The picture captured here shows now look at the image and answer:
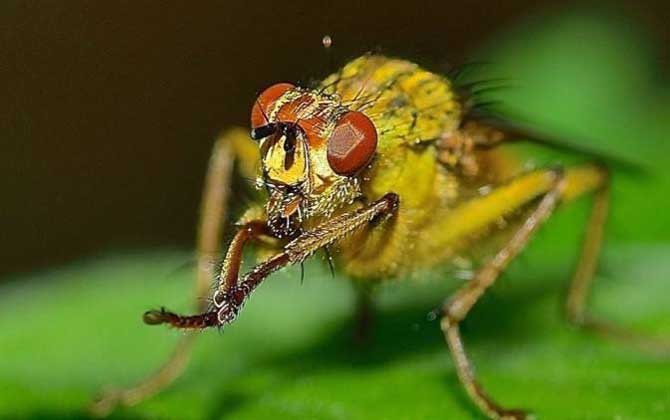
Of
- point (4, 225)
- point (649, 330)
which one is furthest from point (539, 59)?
point (4, 225)

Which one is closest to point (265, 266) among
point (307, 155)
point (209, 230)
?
Answer: point (307, 155)

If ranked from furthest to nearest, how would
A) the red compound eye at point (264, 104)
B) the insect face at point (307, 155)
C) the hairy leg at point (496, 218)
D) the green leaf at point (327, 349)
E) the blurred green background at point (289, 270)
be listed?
the blurred green background at point (289, 270) < the green leaf at point (327, 349) < the hairy leg at point (496, 218) < the red compound eye at point (264, 104) < the insect face at point (307, 155)

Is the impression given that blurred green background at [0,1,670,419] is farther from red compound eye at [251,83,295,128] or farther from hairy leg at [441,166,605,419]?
red compound eye at [251,83,295,128]

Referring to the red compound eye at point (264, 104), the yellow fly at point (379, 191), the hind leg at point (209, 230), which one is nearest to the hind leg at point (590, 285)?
the yellow fly at point (379, 191)

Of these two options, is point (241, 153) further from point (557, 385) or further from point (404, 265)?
point (557, 385)

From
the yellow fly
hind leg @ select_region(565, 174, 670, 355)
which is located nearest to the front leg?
the yellow fly

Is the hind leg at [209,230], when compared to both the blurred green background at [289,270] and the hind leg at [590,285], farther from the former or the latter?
the hind leg at [590,285]
